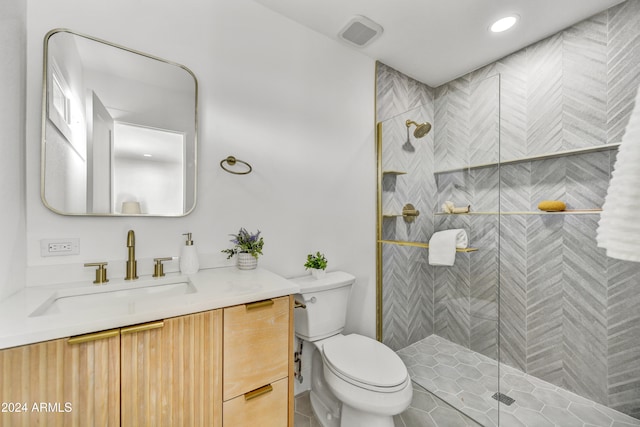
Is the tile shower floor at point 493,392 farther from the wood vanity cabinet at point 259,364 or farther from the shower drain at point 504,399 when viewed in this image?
the wood vanity cabinet at point 259,364

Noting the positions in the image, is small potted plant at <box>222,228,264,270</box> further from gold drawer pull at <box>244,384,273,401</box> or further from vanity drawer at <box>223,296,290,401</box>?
gold drawer pull at <box>244,384,273,401</box>

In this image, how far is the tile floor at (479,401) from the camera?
5.10 ft

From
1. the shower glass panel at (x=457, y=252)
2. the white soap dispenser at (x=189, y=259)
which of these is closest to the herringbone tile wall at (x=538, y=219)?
the shower glass panel at (x=457, y=252)

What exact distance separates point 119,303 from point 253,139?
41.9 inches

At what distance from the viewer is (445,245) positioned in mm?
1844

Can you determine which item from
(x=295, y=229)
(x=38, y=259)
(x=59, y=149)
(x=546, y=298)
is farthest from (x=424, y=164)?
(x=38, y=259)

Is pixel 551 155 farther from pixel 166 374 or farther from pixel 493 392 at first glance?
pixel 166 374

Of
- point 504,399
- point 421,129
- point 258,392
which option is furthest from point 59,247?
point 504,399

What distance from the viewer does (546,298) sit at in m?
1.89

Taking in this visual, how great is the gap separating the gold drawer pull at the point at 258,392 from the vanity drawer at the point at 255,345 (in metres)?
0.02

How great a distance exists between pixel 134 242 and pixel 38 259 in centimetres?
33

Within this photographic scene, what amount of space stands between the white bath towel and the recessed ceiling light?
187 centimetres

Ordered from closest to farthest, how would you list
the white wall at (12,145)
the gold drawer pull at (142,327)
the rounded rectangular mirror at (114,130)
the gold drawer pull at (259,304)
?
the gold drawer pull at (142,327), the white wall at (12,145), the gold drawer pull at (259,304), the rounded rectangular mirror at (114,130)

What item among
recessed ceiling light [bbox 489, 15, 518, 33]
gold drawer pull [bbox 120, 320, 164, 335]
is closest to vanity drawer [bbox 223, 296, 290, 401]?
gold drawer pull [bbox 120, 320, 164, 335]
